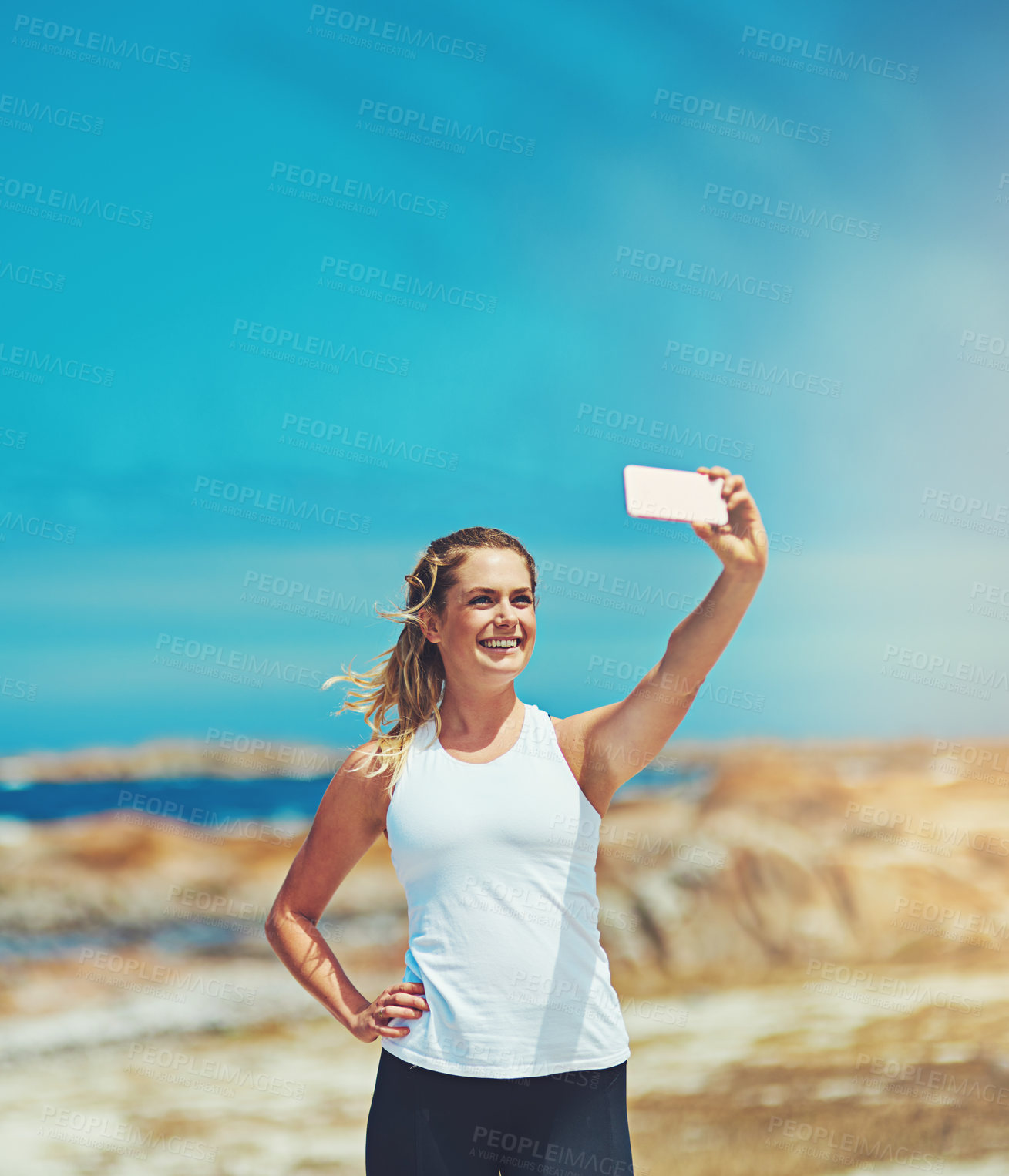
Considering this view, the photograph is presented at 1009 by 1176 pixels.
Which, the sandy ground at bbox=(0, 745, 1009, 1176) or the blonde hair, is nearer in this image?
the blonde hair

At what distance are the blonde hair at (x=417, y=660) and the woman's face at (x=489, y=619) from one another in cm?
3

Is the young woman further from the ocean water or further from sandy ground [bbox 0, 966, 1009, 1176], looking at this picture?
the ocean water

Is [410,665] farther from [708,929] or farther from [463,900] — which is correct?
[708,929]

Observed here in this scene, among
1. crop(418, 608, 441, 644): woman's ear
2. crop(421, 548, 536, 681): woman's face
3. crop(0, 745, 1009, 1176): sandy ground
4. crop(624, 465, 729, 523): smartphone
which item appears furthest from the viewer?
crop(0, 745, 1009, 1176): sandy ground

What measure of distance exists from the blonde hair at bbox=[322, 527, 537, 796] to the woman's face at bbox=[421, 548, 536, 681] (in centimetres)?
3

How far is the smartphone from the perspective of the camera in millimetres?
1620

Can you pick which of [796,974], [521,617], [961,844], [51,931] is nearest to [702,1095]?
[796,974]

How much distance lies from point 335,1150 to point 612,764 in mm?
4404

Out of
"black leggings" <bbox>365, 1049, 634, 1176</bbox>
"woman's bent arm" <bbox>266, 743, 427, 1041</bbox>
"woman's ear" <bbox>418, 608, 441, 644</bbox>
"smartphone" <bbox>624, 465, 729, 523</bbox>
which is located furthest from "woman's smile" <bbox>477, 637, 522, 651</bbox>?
"black leggings" <bbox>365, 1049, 634, 1176</bbox>

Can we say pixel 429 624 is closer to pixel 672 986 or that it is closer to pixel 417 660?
pixel 417 660

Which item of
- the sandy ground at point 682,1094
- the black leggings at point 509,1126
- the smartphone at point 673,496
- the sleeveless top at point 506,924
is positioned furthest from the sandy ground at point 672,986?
the smartphone at point 673,496

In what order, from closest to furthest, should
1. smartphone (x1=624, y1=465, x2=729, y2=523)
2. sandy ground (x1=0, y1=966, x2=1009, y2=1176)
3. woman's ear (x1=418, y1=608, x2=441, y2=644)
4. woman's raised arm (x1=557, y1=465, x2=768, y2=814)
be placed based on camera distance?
smartphone (x1=624, y1=465, x2=729, y2=523), woman's raised arm (x1=557, y1=465, x2=768, y2=814), woman's ear (x1=418, y1=608, x2=441, y2=644), sandy ground (x1=0, y1=966, x2=1009, y2=1176)

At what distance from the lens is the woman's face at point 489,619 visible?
1.93m

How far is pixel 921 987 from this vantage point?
6812 millimetres
